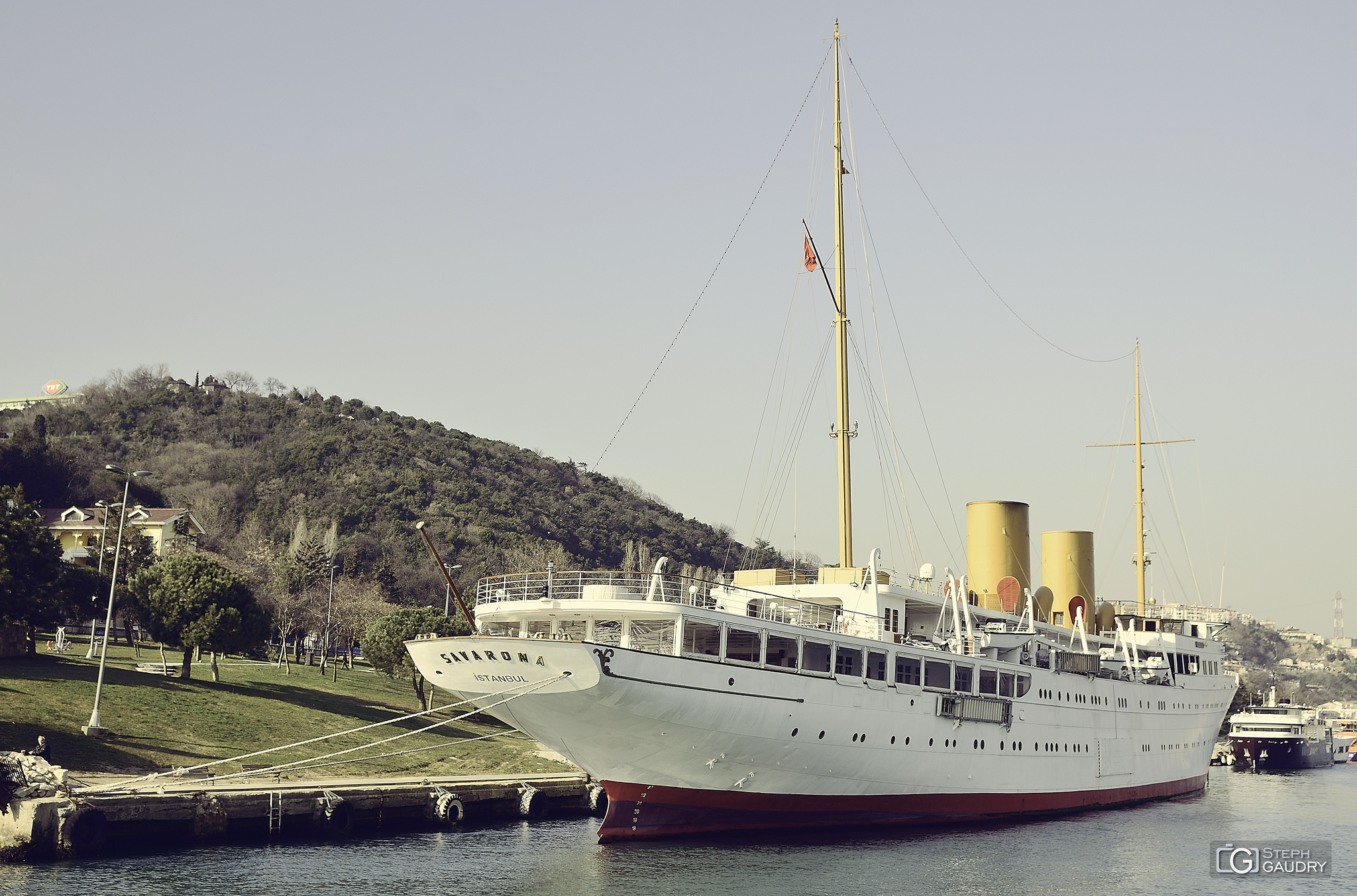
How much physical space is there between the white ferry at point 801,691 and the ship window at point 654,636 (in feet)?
0.26

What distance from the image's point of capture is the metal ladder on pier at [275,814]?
3516 cm

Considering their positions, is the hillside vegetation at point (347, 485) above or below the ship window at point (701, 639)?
above

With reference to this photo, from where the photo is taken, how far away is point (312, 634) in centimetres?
8681

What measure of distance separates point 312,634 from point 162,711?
129 ft

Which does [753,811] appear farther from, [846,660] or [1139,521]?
[1139,521]

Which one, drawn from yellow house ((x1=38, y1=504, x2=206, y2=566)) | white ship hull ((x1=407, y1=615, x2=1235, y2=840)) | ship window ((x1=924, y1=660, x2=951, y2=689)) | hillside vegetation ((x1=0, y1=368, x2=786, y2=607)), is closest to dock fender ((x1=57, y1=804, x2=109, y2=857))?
white ship hull ((x1=407, y1=615, x2=1235, y2=840))

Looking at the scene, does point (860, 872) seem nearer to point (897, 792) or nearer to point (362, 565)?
point (897, 792)

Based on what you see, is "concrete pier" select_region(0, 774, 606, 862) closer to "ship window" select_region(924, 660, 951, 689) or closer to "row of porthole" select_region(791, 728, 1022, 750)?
"row of porthole" select_region(791, 728, 1022, 750)

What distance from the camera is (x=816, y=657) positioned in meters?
A: 35.5

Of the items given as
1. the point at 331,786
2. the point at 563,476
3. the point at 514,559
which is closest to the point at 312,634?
the point at 514,559

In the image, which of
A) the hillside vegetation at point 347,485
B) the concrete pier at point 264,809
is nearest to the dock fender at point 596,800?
the concrete pier at point 264,809

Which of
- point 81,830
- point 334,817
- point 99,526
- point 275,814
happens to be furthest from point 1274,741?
point 99,526

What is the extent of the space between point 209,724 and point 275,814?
14829 mm

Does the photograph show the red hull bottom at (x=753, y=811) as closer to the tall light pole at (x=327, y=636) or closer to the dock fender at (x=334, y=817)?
the dock fender at (x=334, y=817)
